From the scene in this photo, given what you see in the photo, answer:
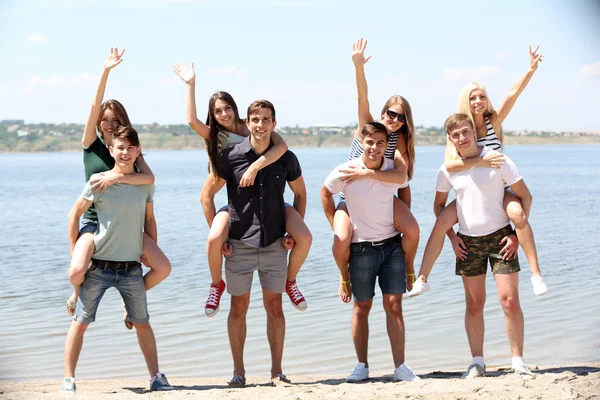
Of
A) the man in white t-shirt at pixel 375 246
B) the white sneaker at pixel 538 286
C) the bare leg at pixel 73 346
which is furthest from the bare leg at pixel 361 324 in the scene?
the bare leg at pixel 73 346

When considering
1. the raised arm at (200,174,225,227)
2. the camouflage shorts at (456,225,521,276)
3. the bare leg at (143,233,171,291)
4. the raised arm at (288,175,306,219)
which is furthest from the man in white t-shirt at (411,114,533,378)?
the bare leg at (143,233,171,291)

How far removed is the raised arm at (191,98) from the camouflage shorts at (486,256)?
2.12 meters

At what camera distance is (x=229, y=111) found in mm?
5824

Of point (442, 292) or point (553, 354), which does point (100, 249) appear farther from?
point (442, 292)

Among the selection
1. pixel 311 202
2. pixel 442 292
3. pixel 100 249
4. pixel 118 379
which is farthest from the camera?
pixel 311 202

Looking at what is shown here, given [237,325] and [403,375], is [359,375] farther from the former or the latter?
[237,325]

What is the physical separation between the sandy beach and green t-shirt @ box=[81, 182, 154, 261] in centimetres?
100

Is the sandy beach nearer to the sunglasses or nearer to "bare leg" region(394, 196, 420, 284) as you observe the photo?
"bare leg" region(394, 196, 420, 284)

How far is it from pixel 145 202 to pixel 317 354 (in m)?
2.81

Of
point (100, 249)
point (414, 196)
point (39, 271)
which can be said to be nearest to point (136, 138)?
point (100, 249)

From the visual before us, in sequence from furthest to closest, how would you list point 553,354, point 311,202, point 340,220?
point 311,202 < point 553,354 < point 340,220

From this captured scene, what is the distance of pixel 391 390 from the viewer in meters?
5.33

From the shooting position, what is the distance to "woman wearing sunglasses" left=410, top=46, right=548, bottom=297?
5.46 meters

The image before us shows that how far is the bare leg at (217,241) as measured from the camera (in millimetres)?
5488
